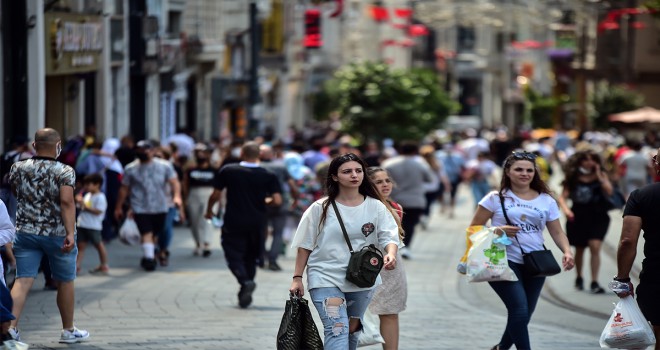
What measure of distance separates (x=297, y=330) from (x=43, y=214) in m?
2.95

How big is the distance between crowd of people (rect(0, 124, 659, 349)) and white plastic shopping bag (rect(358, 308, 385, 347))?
9 centimetres

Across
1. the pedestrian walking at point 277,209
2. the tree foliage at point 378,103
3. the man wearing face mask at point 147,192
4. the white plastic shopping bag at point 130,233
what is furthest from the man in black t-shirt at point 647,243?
the tree foliage at point 378,103

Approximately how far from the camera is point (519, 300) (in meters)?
9.82

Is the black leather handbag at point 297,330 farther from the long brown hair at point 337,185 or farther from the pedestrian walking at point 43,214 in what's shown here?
the pedestrian walking at point 43,214

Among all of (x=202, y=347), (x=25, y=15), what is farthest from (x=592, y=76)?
(x=202, y=347)

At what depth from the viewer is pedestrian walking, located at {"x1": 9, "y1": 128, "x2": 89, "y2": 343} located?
1048 centimetres

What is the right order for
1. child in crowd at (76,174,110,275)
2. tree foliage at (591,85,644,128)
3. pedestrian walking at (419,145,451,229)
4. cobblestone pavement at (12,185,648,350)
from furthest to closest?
tree foliage at (591,85,644,128) → pedestrian walking at (419,145,451,229) → child in crowd at (76,174,110,275) → cobblestone pavement at (12,185,648,350)

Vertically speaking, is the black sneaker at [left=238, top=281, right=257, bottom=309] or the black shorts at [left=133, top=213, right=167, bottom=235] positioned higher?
the black shorts at [left=133, top=213, right=167, bottom=235]

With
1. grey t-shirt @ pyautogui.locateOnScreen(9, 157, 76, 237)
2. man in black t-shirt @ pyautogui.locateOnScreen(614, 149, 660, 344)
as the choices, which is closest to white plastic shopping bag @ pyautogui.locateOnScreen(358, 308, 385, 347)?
man in black t-shirt @ pyautogui.locateOnScreen(614, 149, 660, 344)

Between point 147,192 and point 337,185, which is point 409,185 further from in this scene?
point 337,185

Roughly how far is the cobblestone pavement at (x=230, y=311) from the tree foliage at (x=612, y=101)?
2984cm

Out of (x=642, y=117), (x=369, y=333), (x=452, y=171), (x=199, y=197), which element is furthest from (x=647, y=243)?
(x=642, y=117)

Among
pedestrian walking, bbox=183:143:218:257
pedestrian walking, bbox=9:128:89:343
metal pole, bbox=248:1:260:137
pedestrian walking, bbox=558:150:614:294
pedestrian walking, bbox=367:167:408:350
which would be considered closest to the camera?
pedestrian walking, bbox=367:167:408:350

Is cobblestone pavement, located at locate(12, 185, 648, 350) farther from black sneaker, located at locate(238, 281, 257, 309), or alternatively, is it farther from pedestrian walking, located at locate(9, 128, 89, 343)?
pedestrian walking, located at locate(9, 128, 89, 343)
